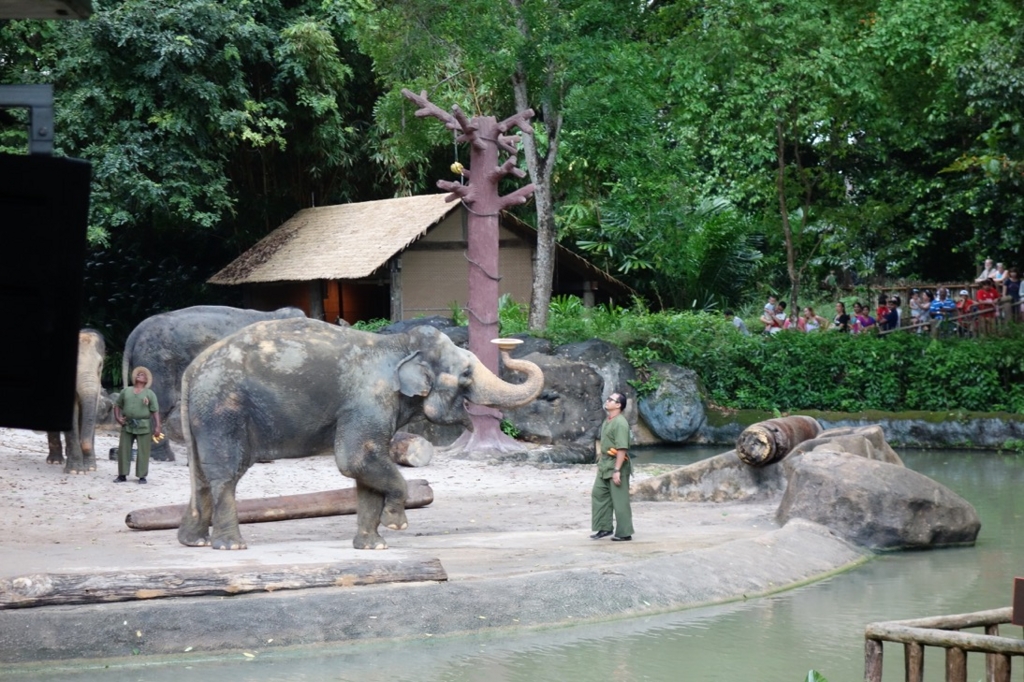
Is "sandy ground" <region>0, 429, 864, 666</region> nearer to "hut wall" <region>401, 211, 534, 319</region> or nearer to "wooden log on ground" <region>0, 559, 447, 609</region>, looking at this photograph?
"wooden log on ground" <region>0, 559, 447, 609</region>

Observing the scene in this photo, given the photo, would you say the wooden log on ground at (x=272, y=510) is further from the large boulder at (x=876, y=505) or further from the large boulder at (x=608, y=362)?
the large boulder at (x=608, y=362)

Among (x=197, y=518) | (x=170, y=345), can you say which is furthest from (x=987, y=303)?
(x=197, y=518)

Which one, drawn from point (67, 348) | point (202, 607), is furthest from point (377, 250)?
point (67, 348)

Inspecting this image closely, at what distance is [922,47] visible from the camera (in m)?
21.8

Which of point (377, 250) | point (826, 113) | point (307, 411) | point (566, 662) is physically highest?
point (826, 113)

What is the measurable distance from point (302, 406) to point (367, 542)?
3.75 ft

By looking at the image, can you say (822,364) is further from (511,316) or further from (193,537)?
(193,537)

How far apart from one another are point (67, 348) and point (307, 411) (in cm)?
619

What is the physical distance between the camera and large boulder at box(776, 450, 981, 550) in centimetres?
1201

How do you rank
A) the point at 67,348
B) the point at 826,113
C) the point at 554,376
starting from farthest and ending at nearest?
the point at 826,113 < the point at 554,376 < the point at 67,348

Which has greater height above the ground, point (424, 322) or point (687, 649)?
point (424, 322)

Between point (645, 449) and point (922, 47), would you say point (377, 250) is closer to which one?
point (645, 449)

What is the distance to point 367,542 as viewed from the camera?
10.3 m

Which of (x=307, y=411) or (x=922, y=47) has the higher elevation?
(x=922, y=47)
